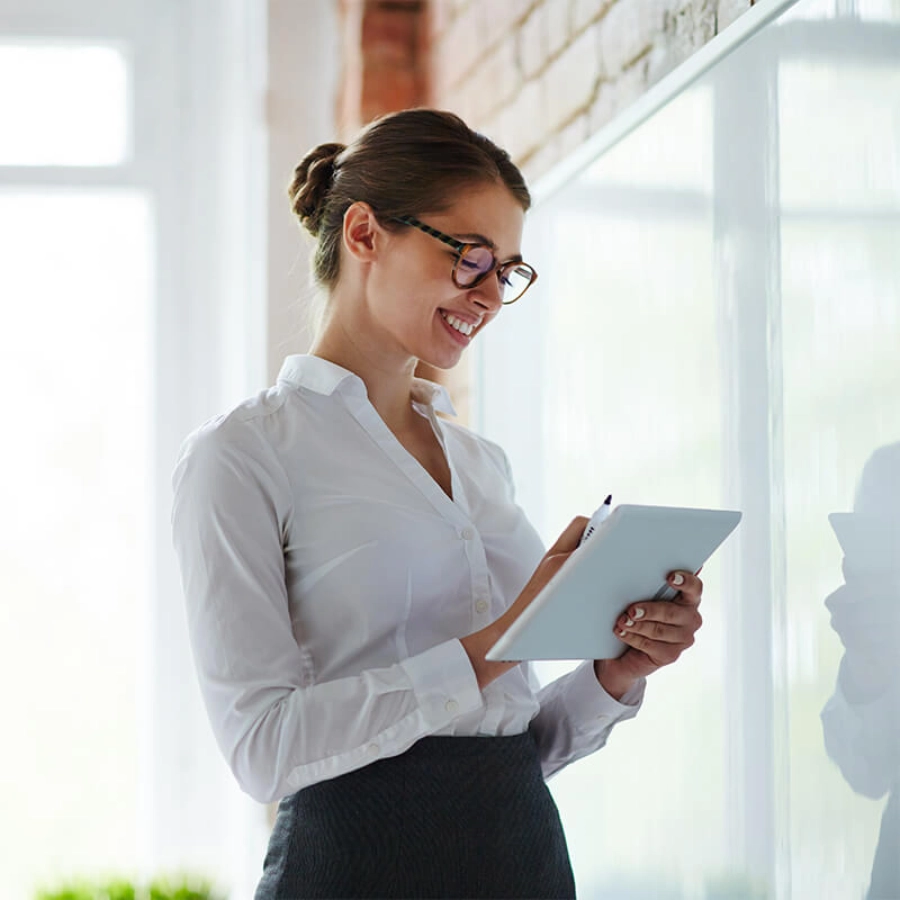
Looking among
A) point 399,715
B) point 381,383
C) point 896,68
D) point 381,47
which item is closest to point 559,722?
point 399,715

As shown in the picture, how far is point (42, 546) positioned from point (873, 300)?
2596 mm

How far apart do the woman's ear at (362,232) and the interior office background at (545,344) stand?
363mm

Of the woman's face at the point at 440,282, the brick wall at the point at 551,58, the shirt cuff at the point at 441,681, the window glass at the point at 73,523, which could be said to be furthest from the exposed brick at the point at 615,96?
the window glass at the point at 73,523

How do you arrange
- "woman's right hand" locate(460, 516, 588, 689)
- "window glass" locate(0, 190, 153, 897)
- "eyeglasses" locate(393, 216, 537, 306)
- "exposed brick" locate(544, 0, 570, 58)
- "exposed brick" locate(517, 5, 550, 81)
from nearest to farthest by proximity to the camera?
"woman's right hand" locate(460, 516, 588, 689)
"eyeglasses" locate(393, 216, 537, 306)
"exposed brick" locate(544, 0, 570, 58)
"exposed brick" locate(517, 5, 550, 81)
"window glass" locate(0, 190, 153, 897)

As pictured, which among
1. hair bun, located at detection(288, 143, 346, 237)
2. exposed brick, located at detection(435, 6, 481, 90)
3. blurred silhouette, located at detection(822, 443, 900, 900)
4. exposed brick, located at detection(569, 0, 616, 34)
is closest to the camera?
blurred silhouette, located at detection(822, 443, 900, 900)

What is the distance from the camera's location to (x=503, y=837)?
4.17 ft

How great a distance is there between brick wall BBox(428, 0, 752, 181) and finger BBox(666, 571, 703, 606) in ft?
2.07

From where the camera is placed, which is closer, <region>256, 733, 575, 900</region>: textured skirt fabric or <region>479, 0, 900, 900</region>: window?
<region>479, 0, 900, 900</region>: window

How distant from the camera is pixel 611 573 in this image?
1.09 metres

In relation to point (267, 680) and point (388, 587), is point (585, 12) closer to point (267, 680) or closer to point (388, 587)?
point (388, 587)

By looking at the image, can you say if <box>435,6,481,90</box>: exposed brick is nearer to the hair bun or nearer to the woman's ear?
the hair bun

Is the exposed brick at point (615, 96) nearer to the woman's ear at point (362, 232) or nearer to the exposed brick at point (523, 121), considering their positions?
the exposed brick at point (523, 121)

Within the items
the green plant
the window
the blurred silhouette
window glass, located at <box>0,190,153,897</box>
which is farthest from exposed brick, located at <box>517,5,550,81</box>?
the green plant

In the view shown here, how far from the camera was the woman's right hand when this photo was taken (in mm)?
1146
